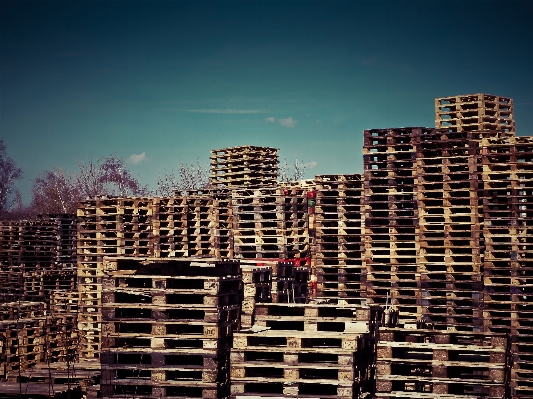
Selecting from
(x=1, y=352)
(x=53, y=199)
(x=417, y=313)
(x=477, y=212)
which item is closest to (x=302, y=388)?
(x=417, y=313)

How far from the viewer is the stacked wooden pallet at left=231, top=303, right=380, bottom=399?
44.9 ft

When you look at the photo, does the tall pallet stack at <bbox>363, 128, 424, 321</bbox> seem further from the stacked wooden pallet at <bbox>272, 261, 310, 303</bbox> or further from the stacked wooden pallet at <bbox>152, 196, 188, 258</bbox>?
the stacked wooden pallet at <bbox>152, 196, 188, 258</bbox>

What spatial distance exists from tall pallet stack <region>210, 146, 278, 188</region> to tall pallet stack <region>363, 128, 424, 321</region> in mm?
7661

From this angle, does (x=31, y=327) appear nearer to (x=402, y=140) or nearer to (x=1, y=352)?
(x=1, y=352)

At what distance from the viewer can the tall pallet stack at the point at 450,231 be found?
17750 millimetres

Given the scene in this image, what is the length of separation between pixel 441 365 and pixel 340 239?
7.13 metres

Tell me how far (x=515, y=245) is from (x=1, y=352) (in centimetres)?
1108

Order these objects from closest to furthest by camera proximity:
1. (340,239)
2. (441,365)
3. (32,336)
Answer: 1. (441,365)
2. (32,336)
3. (340,239)

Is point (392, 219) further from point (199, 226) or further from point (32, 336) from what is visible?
point (32, 336)

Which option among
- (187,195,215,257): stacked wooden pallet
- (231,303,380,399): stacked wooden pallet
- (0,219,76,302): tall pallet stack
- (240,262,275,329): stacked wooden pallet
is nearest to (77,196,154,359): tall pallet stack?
(187,195,215,257): stacked wooden pallet

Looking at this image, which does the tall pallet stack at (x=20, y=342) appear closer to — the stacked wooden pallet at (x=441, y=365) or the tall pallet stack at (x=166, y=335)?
the tall pallet stack at (x=166, y=335)

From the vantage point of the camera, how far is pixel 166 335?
14320 millimetres

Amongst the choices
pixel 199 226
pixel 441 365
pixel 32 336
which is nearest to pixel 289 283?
pixel 199 226

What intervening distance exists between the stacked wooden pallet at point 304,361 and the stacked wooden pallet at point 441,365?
525mm
